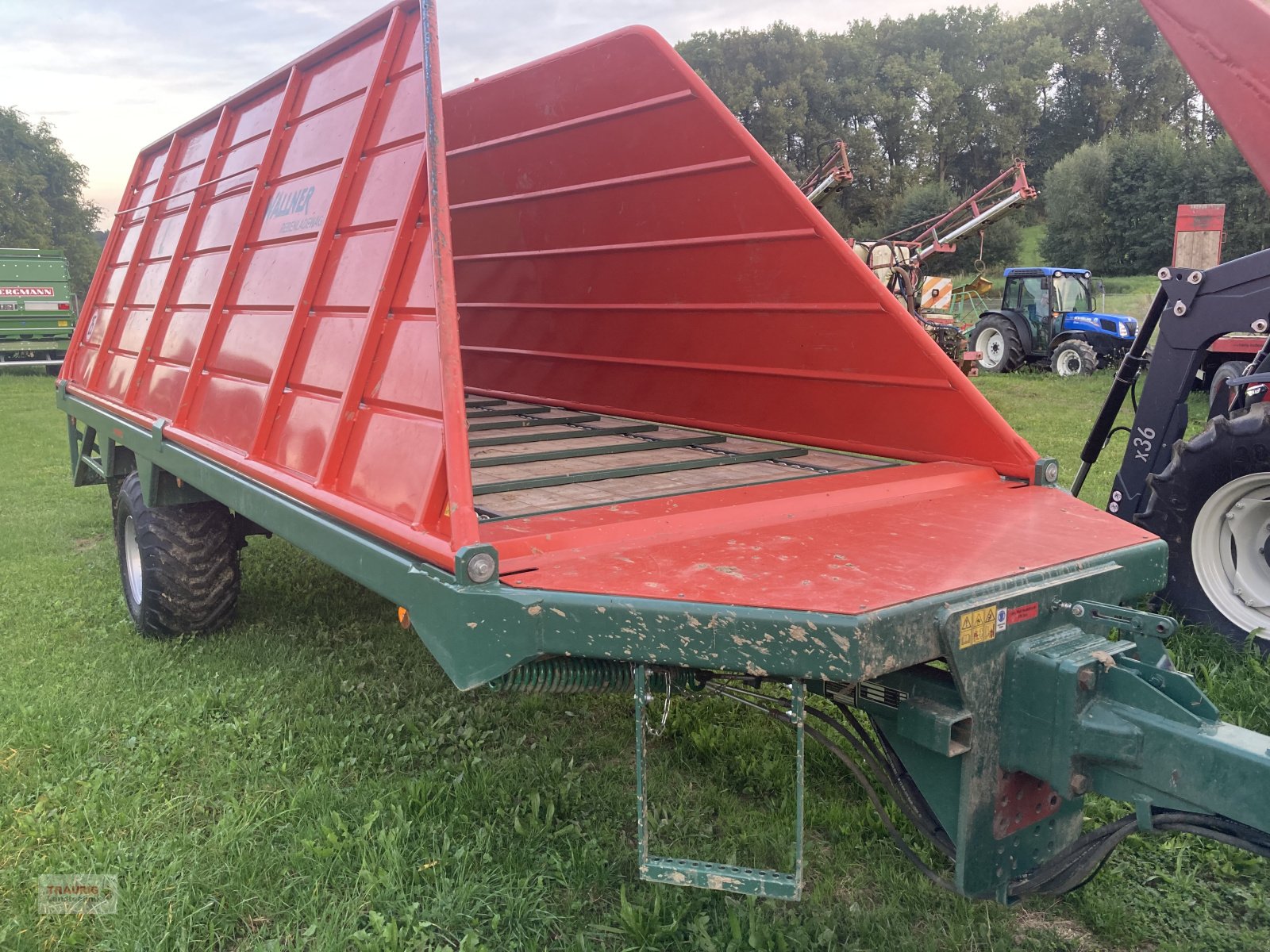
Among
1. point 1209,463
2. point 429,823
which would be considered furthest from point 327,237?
point 1209,463

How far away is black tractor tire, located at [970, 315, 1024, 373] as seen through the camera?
1695 centimetres

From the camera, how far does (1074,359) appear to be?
1600 cm

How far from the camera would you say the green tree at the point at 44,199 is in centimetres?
3778

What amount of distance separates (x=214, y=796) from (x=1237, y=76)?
14.5 ft

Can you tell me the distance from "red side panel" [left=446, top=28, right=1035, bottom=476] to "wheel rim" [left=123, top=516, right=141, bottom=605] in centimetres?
231

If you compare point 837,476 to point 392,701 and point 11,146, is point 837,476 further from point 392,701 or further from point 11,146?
point 11,146

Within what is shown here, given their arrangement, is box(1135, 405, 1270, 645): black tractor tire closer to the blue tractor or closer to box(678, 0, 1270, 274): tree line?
the blue tractor

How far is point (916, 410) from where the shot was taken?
347 centimetres

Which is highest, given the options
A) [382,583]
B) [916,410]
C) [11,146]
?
[11,146]

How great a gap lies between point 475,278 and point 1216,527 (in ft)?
13.4

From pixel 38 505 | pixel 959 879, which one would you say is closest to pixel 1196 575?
pixel 959 879

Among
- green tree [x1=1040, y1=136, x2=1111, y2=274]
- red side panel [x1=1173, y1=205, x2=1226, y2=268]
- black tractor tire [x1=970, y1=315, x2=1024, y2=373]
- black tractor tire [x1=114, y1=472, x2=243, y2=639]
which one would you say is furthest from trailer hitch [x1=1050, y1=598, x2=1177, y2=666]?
green tree [x1=1040, y1=136, x2=1111, y2=274]

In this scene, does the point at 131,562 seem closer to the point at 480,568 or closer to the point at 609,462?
the point at 609,462

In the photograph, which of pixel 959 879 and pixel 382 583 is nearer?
pixel 959 879
